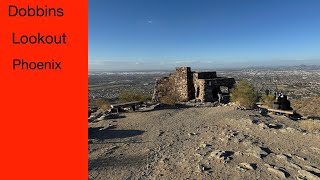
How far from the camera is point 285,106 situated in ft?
45.5

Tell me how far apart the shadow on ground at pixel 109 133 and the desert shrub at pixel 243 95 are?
24.1 ft

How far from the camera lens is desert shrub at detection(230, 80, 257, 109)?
613 inches

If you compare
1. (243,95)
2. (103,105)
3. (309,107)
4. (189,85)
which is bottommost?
(309,107)

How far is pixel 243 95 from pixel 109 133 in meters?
8.97

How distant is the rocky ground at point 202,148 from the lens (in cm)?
627

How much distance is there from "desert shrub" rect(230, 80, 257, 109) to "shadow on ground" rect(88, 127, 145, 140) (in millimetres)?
7332

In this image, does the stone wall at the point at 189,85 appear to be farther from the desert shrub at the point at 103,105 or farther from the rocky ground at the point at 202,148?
the rocky ground at the point at 202,148

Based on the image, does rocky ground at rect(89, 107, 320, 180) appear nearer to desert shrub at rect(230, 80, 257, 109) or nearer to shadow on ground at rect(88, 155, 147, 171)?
shadow on ground at rect(88, 155, 147, 171)

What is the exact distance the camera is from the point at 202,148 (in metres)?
7.88

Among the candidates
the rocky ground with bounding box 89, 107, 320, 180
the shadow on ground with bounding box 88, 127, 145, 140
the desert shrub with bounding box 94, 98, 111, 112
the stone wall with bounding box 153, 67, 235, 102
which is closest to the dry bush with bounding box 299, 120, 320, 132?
the rocky ground with bounding box 89, 107, 320, 180

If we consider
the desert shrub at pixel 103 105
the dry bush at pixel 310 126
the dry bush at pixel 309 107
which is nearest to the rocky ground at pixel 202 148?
the dry bush at pixel 310 126

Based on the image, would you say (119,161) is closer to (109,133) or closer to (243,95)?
(109,133)

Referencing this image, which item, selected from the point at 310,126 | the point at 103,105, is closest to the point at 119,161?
the point at 310,126

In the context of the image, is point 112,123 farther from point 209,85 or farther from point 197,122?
point 209,85
